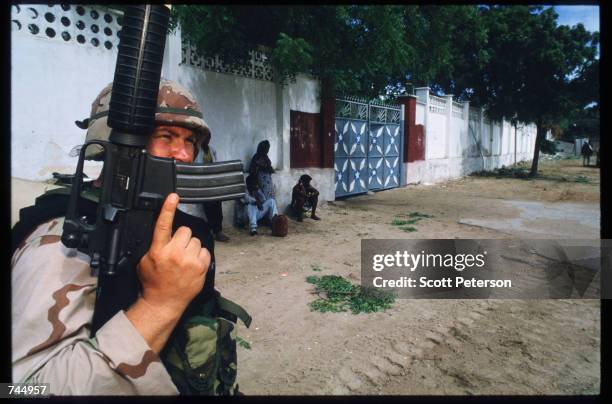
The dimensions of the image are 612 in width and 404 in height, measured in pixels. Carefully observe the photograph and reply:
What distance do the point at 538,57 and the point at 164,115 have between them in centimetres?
1739

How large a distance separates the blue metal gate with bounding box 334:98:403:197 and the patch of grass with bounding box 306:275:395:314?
548cm

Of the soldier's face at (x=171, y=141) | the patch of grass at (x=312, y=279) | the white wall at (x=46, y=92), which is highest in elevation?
the white wall at (x=46, y=92)

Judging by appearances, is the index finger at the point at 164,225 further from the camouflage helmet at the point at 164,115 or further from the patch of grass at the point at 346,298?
the patch of grass at the point at 346,298

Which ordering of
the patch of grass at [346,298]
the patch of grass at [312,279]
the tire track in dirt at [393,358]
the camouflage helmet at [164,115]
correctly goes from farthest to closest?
the patch of grass at [312,279]
the patch of grass at [346,298]
the tire track in dirt at [393,358]
the camouflage helmet at [164,115]

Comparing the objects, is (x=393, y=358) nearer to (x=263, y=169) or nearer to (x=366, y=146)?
(x=263, y=169)

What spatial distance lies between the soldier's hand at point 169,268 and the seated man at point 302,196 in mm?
6079

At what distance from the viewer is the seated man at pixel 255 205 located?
6172 mm

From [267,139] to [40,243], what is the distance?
630 cm

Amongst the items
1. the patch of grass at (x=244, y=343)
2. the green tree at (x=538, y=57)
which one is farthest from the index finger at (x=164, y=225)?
the green tree at (x=538, y=57)

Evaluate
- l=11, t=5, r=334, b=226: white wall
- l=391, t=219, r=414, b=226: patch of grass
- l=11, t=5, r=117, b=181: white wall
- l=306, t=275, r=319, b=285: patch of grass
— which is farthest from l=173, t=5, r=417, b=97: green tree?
l=306, t=275, r=319, b=285: patch of grass

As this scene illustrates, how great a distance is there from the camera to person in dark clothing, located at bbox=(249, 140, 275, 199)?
21.0 ft

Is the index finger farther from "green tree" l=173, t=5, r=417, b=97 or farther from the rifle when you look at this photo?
"green tree" l=173, t=5, r=417, b=97

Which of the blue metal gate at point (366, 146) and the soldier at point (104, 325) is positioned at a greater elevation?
the blue metal gate at point (366, 146)

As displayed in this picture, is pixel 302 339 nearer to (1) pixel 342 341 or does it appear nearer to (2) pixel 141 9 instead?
(1) pixel 342 341
